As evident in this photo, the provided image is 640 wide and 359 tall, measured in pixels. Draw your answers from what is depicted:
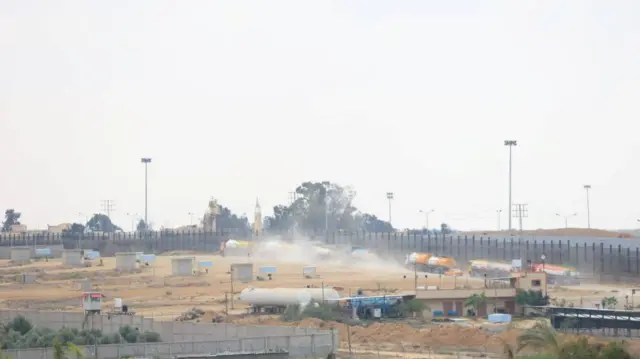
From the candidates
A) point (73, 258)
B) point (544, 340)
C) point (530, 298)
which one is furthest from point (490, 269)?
point (544, 340)

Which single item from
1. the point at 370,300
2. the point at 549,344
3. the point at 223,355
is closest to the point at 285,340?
the point at 223,355

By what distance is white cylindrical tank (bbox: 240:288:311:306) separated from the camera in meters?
75.2

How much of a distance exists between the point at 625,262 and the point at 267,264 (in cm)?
4564

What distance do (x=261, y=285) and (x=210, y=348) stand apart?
55429 millimetres

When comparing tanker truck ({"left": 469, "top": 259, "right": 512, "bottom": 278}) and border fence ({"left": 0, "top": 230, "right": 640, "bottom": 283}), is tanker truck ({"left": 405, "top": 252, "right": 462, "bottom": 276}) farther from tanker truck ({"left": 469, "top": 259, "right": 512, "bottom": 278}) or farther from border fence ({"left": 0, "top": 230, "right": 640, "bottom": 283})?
border fence ({"left": 0, "top": 230, "right": 640, "bottom": 283})

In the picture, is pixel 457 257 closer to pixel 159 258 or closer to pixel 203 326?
pixel 159 258

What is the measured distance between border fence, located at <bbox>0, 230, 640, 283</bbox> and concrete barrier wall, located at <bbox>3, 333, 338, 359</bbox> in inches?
2389

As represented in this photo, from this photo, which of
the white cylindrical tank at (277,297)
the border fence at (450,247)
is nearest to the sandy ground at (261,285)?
the white cylindrical tank at (277,297)

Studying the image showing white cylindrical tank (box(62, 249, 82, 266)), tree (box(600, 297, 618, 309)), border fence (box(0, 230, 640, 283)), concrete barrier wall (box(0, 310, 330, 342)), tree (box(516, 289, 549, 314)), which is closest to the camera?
concrete barrier wall (box(0, 310, 330, 342))

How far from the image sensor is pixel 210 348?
46312 millimetres

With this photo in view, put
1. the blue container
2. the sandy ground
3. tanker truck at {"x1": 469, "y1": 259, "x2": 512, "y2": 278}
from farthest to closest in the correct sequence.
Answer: the blue container
tanker truck at {"x1": 469, "y1": 259, "x2": 512, "y2": 278}
the sandy ground

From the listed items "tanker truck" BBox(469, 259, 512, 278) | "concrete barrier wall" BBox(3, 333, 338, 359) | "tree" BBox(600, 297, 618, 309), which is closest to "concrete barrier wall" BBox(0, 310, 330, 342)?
"concrete barrier wall" BBox(3, 333, 338, 359)

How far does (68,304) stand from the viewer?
8688 centimetres

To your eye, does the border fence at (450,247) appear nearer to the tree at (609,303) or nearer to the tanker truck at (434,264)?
the tanker truck at (434,264)
